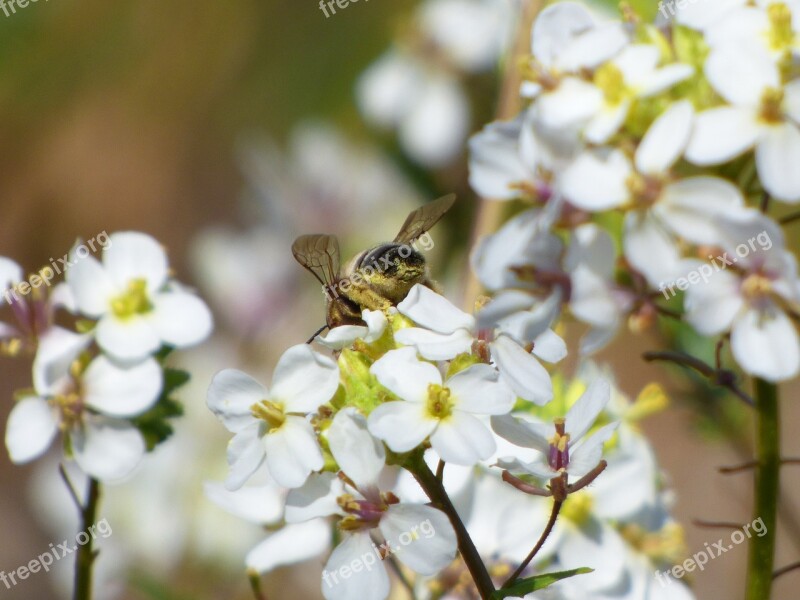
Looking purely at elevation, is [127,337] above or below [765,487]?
above

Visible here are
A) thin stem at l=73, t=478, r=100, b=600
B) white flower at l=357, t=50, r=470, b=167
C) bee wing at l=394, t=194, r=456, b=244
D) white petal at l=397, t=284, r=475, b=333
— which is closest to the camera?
white petal at l=397, t=284, r=475, b=333

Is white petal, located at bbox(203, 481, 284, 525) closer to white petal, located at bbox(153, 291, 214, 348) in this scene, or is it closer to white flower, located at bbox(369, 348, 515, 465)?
white petal, located at bbox(153, 291, 214, 348)

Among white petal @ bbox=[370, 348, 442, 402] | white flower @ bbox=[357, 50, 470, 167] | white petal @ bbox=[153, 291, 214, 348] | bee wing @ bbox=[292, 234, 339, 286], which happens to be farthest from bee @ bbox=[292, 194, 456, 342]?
white flower @ bbox=[357, 50, 470, 167]

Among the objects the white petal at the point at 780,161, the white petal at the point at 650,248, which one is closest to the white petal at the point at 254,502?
the white petal at the point at 650,248

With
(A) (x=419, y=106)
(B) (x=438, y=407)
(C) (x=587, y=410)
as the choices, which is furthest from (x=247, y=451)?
(A) (x=419, y=106)

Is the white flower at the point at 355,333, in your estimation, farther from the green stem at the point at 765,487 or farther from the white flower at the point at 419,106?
the white flower at the point at 419,106

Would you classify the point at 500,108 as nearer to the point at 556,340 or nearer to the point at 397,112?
the point at 397,112

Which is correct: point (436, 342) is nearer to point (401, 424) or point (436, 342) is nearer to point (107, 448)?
point (401, 424)
